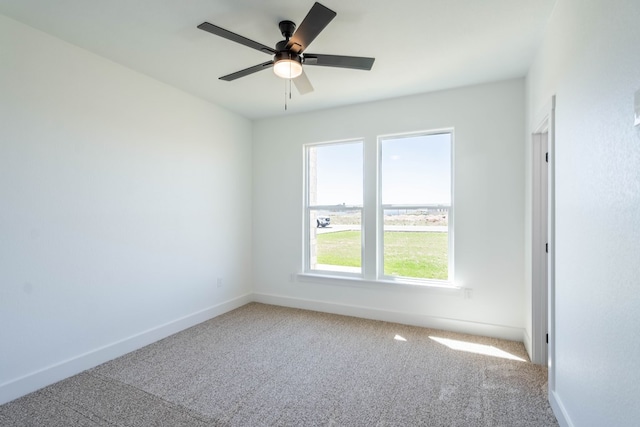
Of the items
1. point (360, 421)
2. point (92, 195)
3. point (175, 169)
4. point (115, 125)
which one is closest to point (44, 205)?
point (92, 195)

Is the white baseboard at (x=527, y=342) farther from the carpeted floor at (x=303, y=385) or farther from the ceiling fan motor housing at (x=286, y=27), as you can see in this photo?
the ceiling fan motor housing at (x=286, y=27)

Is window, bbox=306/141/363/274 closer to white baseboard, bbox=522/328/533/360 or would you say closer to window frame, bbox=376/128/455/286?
window frame, bbox=376/128/455/286

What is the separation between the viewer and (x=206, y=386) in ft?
7.50

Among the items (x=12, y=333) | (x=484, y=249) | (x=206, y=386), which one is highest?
(x=484, y=249)

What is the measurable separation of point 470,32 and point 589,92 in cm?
114

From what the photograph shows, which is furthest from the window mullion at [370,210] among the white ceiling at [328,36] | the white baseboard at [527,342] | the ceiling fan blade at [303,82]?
the white baseboard at [527,342]

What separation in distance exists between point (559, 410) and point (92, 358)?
3572mm

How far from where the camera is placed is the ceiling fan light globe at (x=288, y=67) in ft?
6.76

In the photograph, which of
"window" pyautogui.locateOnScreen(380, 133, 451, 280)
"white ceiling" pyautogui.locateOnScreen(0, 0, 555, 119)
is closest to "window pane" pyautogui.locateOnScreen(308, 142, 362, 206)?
"window" pyautogui.locateOnScreen(380, 133, 451, 280)

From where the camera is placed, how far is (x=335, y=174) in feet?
13.6

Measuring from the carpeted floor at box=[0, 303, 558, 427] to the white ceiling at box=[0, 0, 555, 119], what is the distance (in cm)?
273

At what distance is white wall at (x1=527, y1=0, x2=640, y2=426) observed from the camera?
111cm

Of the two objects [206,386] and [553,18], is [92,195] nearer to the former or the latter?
[206,386]

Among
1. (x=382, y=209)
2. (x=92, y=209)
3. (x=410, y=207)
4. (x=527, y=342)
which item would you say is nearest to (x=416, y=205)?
(x=410, y=207)
